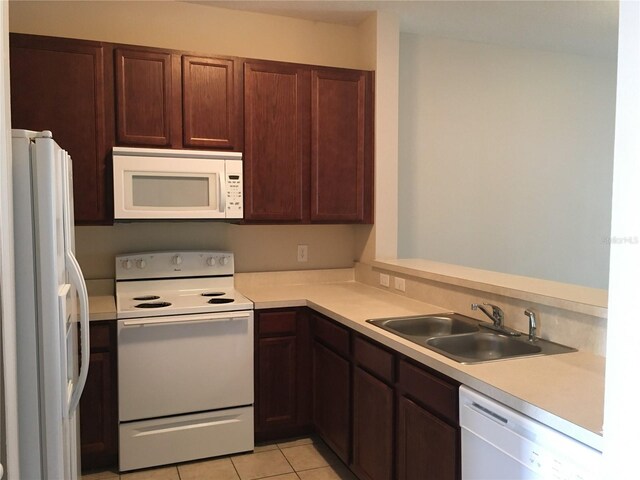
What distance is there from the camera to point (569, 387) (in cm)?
154

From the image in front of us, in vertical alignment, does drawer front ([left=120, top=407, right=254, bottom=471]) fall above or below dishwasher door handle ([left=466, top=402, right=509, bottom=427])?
below

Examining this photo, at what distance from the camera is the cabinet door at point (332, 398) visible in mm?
2600

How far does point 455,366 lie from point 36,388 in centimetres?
127

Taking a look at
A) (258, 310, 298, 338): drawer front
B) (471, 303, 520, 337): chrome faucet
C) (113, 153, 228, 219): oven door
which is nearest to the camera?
(471, 303, 520, 337): chrome faucet

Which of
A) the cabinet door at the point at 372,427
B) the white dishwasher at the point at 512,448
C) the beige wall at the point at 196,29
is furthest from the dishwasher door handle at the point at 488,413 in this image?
the beige wall at the point at 196,29

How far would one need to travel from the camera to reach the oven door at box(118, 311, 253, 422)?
8.71 feet

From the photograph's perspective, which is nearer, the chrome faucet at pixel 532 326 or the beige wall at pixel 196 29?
the chrome faucet at pixel 532 326

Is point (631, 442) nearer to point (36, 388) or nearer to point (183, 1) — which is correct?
point (36, 388)

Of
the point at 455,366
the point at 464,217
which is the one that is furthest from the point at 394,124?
the point at 455,366

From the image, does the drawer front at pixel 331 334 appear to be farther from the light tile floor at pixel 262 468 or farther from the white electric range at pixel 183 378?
the light tile floor at pixel 262 468

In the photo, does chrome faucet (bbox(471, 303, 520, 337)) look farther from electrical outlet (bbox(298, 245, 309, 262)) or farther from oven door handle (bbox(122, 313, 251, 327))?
electrical outlet (bbox(298, 245, 309, 262))

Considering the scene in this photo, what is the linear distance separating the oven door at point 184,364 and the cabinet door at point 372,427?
696 millimetres

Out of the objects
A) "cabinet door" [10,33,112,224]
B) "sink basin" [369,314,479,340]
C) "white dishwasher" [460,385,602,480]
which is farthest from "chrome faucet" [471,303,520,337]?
"cabinet door" [10,33,112,224]

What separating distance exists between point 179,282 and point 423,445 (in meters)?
1.86
